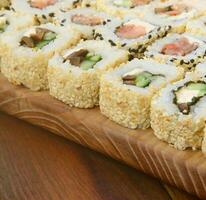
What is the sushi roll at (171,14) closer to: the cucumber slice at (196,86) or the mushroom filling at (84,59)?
the mushroom filling at (84,59)

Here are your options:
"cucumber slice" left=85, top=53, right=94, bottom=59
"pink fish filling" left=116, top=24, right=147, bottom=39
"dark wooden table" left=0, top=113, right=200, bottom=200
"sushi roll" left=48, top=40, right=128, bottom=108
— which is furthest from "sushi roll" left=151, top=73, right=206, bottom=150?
"pink fish filling" left=116, top=24, right=147, bottom=39

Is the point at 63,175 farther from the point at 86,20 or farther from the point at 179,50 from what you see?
the point at 86,20

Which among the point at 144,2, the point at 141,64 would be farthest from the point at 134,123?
the point at 144,2

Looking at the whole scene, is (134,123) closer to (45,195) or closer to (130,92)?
(130,92)

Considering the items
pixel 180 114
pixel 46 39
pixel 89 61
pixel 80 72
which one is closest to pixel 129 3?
pixel 46 39

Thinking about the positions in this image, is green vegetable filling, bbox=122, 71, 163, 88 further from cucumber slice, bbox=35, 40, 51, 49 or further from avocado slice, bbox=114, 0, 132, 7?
avocado slice, bbox=114, 0, 132, 7
